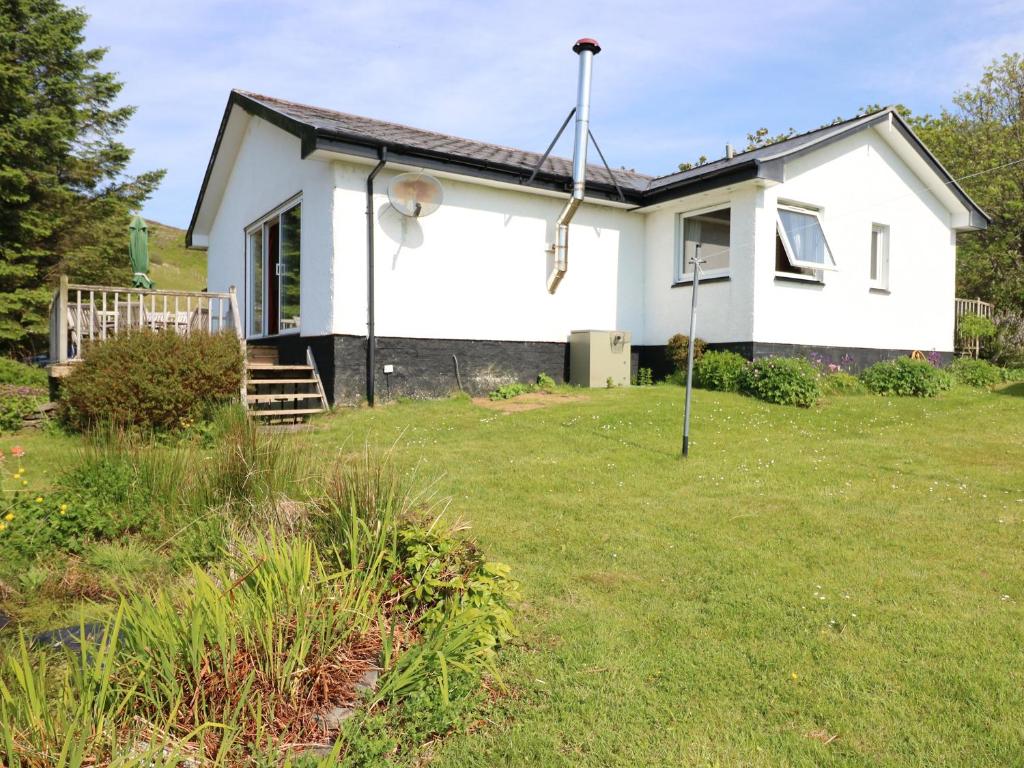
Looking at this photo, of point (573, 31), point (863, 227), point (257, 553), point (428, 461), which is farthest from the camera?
point (863, 227)

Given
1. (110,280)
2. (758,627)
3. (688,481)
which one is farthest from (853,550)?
(110,280)

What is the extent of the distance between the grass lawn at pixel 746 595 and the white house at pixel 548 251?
3646 mm

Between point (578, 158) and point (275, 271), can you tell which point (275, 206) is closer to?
point (275, 271)

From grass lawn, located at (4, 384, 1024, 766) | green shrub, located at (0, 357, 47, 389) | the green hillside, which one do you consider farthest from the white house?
the green hillside

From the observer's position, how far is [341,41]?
33.0ft

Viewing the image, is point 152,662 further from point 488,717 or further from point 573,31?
point 573,31

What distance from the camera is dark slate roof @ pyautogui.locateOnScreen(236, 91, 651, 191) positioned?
33.0 ft

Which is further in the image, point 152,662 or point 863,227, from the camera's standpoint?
point 863,227

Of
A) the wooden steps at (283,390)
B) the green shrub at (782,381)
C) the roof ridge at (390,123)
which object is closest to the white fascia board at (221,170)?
the roof ridge at (390,123)

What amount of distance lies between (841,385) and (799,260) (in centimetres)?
226

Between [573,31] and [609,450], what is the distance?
8456mm

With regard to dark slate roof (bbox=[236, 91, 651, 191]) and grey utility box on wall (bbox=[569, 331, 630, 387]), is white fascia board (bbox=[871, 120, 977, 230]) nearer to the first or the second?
dark slate roof (bbox=[236, 91, 651, 191])

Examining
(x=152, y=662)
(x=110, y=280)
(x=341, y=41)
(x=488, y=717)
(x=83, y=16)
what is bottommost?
(x=488, y=717)

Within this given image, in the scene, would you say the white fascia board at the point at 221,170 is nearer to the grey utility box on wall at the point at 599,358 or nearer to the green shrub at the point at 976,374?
the grey utility box on wall at the point at 599,358
